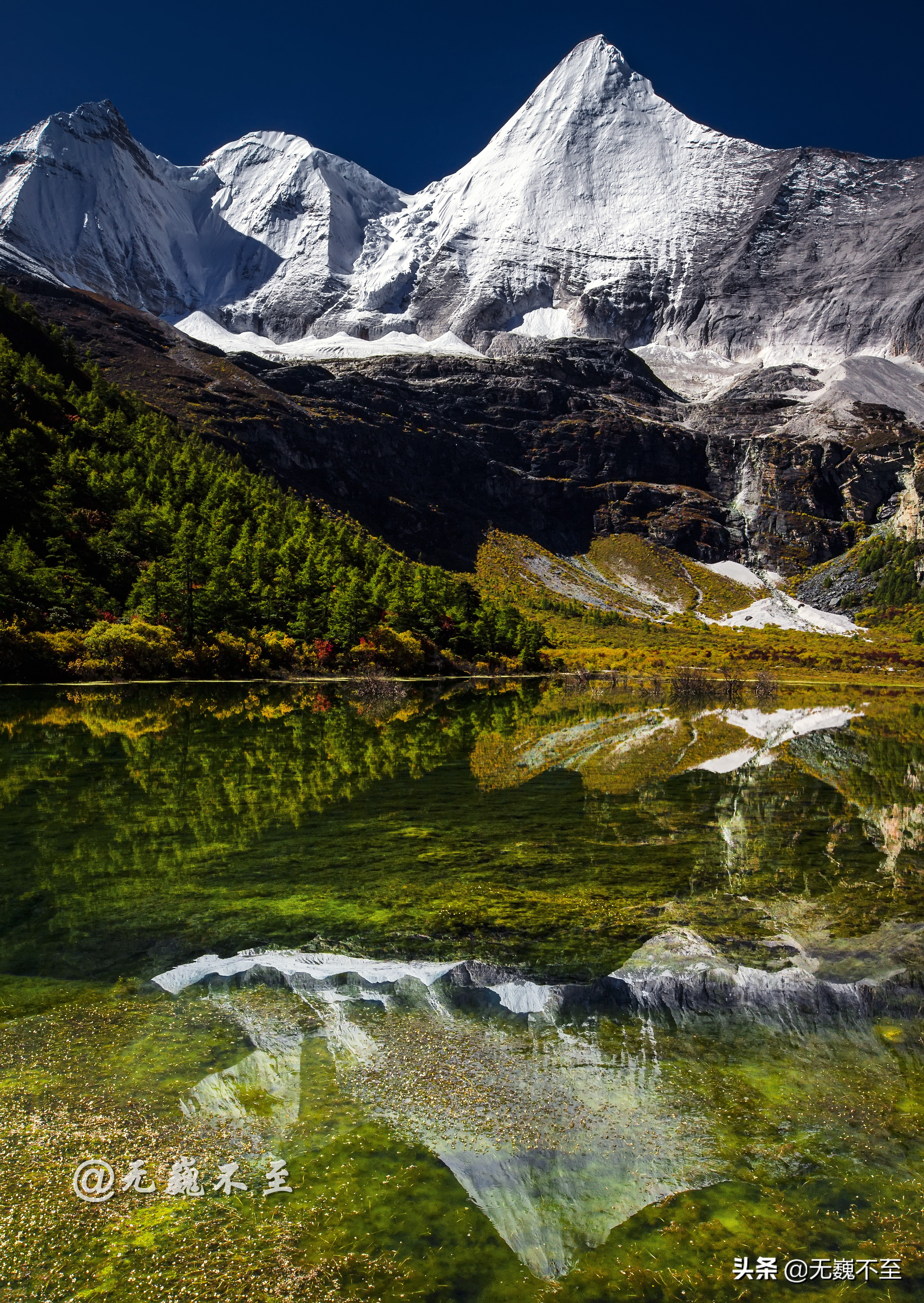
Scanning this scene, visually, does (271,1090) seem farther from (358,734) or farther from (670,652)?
(670,652)

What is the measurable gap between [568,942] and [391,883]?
3.53 metres

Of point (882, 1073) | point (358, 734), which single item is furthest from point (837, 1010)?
point (358, 734)

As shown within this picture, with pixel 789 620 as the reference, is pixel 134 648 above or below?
below

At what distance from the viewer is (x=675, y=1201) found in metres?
5.55

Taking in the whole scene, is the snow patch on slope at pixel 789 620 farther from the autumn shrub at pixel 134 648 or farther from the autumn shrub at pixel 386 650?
the autumn shrub at pixel 134 648
